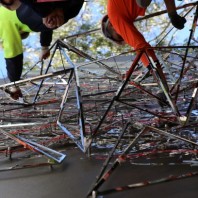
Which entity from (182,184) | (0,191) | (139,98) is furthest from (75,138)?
(139,98)

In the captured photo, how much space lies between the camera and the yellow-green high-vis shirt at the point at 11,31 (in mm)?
1857

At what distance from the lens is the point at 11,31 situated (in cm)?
188

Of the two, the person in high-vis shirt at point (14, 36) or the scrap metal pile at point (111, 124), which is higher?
the person in high-vis shirt at point (14, 36)

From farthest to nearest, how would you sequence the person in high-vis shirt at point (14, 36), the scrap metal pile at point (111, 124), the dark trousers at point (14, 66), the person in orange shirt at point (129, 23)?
the dark trousers at point (14, 66)
the person in high-vis shirt at point (14, 36)
the person in orange shirt at point (129, 23)
the scrap metal pile at point (111, 124)

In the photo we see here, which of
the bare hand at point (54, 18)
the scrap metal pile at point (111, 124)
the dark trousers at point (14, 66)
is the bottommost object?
the scrap metal pile at point (111, 124)

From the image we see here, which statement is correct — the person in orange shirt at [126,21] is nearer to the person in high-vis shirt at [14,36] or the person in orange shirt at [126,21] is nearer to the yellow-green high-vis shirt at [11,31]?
the person in high-vis shirt at [14,36]

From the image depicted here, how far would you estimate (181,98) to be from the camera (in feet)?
6.22

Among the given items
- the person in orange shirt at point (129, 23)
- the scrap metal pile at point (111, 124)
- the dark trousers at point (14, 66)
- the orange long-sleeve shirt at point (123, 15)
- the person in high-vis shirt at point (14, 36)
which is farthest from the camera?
the dark trousers at point (14, 66)

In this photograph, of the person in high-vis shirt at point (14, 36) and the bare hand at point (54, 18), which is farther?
the person in high-vis shirt at point (14, 36)

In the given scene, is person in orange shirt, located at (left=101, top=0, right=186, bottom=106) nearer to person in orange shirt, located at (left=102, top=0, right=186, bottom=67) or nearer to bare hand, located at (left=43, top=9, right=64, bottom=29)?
person in orange shirt, located at (left=102, top=0, right=186, bottom=67)

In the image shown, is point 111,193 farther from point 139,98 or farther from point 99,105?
point 139,98

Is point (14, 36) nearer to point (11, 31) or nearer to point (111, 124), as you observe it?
point (11, 31)

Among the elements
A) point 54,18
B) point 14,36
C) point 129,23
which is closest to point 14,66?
point 14,36

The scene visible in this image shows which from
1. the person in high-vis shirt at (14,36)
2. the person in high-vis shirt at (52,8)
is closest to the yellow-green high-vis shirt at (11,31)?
the person in high-vis shirt at (14,36)
